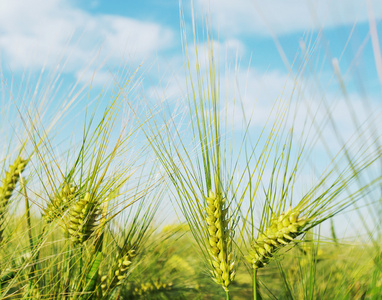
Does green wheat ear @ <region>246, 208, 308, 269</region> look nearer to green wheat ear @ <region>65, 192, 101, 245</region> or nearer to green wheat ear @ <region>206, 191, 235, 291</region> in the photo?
green wheat ear @ <region>206, 191, 235, 291</region>

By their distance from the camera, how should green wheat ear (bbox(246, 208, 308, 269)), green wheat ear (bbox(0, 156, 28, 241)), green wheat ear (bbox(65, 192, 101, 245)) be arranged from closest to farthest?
green wheat ear (bbox(246, 208, 308, 269)), green wheat ear (bbox(65, 192, 101, 245)), green wheat ear (bbox(0, 156, 28, 241))

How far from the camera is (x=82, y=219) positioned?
685 millimetres

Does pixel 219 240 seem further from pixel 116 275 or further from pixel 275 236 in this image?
pixel 116 275

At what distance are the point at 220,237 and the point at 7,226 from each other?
57 cm

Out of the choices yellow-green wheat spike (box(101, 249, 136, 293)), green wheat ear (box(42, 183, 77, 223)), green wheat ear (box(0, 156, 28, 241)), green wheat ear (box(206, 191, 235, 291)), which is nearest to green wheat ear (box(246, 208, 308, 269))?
green wheat ear (box(206, 191, 235, 291))

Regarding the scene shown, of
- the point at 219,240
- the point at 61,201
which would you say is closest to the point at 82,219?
the point at 61,201

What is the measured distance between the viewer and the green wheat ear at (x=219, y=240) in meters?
0.59

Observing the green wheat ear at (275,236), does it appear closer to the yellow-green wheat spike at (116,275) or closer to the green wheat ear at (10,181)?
the yellow-green wheat spike at (116,275)

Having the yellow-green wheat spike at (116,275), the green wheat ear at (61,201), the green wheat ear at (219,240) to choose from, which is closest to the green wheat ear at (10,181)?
the green wheat ear at (61,201)

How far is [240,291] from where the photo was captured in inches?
47.4

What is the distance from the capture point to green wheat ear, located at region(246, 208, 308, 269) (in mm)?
537

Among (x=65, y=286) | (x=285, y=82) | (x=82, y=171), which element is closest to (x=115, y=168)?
(x=82, y=171)

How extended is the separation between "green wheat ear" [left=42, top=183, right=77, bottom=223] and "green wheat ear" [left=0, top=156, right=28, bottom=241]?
132 mm

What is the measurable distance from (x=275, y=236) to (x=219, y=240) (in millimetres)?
91
